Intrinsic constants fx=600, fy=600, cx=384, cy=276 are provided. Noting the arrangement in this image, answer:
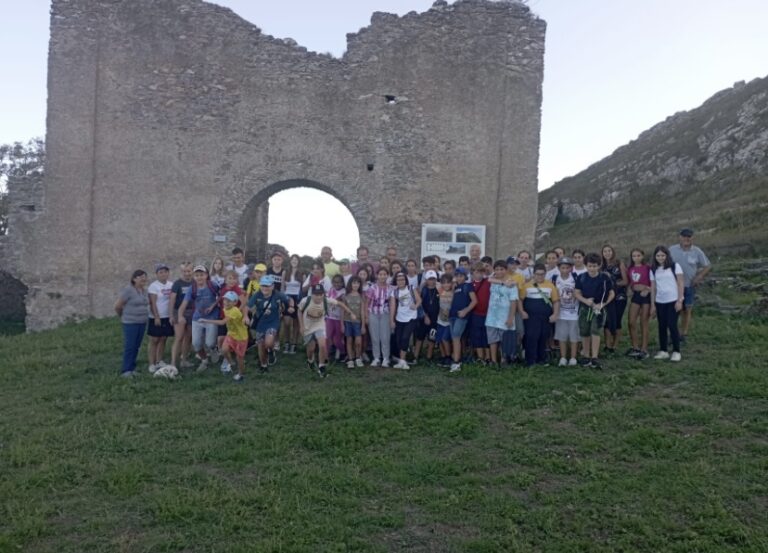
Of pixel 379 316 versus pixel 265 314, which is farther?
pixel 379 316

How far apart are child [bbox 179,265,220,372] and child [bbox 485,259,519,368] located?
3826mm

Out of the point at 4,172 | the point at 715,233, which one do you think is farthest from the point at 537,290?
the point at 4,172

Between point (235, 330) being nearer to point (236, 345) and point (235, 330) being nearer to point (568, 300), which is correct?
point (236, 345)

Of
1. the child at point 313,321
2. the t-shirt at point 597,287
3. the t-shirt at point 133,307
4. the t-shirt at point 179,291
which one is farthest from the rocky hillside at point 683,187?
the t-shirt at point 133,307

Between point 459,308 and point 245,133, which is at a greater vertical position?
point 245,133

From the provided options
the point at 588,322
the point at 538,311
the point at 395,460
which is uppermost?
the point at 538,311

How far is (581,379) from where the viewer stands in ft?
24.4

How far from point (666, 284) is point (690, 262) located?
1.09 meters

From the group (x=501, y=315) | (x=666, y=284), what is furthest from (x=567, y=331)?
(x=666, y=284)

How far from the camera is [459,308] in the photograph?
8.44 meters

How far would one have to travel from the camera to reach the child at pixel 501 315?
27.0ft

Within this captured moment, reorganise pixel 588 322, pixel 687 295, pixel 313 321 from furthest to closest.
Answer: pixel 687 295 → pixel 313 321 → pixel 588 322

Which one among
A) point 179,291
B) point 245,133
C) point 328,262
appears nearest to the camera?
point 179,291

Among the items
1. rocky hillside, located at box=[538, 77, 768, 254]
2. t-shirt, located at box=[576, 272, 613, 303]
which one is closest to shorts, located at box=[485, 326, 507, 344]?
t-shirt, located at box=[576, 272, 613, 303]
